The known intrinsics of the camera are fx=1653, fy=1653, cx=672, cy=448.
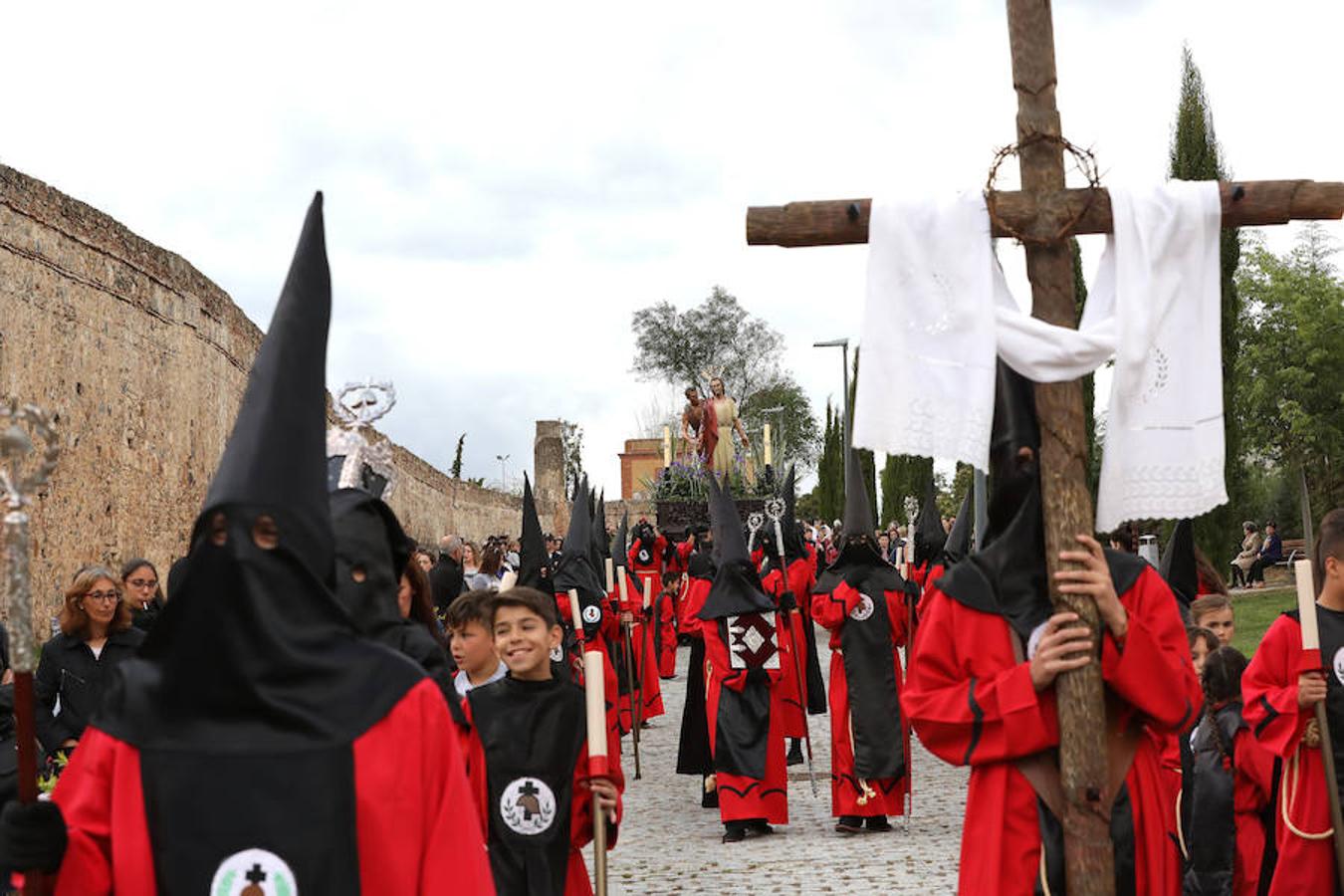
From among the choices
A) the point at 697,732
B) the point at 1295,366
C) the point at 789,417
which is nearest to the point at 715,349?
the point at 789,417

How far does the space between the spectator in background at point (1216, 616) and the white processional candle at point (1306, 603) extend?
174 cm

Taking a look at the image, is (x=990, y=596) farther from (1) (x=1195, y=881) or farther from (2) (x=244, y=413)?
(1) (x=1195, y=881)

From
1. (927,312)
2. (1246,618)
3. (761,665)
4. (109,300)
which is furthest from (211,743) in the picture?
(1246,618)

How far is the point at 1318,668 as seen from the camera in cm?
518

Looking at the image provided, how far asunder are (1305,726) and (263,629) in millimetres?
3885

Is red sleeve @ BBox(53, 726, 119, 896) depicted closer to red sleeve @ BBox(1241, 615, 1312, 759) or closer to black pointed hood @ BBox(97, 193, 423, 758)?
black pointed hood @ BBox(97, 193, 423, 758)

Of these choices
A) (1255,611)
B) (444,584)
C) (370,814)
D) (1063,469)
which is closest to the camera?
(370,814)

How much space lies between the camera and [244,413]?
3076 millimetres

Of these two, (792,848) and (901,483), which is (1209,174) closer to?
(901,483)

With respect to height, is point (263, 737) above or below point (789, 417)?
below

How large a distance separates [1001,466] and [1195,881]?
2869 mm

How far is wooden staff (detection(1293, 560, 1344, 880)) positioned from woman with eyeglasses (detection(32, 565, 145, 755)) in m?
5.13

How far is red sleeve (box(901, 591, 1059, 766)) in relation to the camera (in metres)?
4.04

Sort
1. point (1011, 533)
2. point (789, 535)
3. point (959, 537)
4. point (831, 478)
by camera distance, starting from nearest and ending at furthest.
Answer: point (1011, 533)
point (959, 537)
point (789, 535)
point (831, 478)
